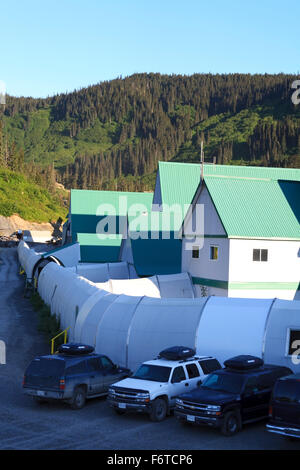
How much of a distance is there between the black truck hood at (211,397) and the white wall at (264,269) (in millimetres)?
18311

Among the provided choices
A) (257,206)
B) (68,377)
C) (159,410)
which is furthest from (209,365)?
(257,206)

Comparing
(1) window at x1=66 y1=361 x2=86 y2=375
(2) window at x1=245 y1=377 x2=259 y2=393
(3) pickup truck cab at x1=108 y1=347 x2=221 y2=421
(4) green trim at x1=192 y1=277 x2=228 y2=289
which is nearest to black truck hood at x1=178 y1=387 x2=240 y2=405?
(2) window at x1=245 y1=377 x2=259 y2=393

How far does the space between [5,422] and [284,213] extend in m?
24.8

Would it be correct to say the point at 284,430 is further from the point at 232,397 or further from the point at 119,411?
the point at 119,411

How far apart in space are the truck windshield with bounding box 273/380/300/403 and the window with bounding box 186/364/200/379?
4.01 m

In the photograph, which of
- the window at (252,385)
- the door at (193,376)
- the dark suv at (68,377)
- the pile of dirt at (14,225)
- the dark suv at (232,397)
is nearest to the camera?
the dark suv at (232,397)

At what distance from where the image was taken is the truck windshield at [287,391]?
1374cm

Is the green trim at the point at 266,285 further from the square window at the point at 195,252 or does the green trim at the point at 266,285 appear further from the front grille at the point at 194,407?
the front grille at the point at 194,407

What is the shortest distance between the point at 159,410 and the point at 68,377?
3.00m

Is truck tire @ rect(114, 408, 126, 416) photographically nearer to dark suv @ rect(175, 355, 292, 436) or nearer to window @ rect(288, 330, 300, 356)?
dark suv @ rect(175, 355, 292, 436)

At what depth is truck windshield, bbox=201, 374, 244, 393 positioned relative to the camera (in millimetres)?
15648

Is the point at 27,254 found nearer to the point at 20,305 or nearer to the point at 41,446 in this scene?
the point at 20,305

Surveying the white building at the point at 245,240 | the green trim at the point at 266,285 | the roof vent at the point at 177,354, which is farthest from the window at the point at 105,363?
the green trim at the point at 266,285

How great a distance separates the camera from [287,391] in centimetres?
1392
